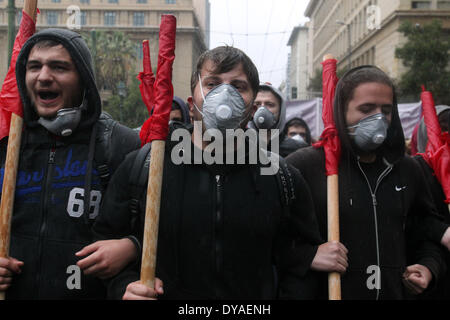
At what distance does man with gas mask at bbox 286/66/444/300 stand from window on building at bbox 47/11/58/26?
4212 centimetres

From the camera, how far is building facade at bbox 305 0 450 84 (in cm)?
3102

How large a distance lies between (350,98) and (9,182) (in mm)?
1887

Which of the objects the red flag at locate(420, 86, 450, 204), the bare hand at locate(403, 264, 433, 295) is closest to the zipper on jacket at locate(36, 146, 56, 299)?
the bare hand at locate(403, 264, 433, 295)

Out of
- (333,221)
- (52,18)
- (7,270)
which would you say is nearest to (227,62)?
(333,221)

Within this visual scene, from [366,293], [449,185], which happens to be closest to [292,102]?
[449,185]

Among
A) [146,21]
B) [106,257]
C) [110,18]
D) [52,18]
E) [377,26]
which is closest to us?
[106,257]

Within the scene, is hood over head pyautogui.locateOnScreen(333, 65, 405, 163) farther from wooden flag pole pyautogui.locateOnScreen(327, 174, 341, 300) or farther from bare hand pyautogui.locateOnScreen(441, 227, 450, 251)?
bare hand pyautogui.locateOnScreen(441, 227, 450, 251)

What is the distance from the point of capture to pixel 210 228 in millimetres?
1990

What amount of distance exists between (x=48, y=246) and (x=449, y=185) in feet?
8.06

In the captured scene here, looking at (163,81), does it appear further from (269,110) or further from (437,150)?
(269,110)

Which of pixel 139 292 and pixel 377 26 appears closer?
pixel 139 292

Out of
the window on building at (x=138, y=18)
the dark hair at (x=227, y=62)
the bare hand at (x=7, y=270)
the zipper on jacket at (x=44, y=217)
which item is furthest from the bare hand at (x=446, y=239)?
the window on building at (x=138, y=18)

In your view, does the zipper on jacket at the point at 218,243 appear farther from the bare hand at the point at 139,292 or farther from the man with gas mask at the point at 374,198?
the man with gas mask at the point at 374,198

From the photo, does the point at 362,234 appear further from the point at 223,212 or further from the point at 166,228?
the point at 166,228
